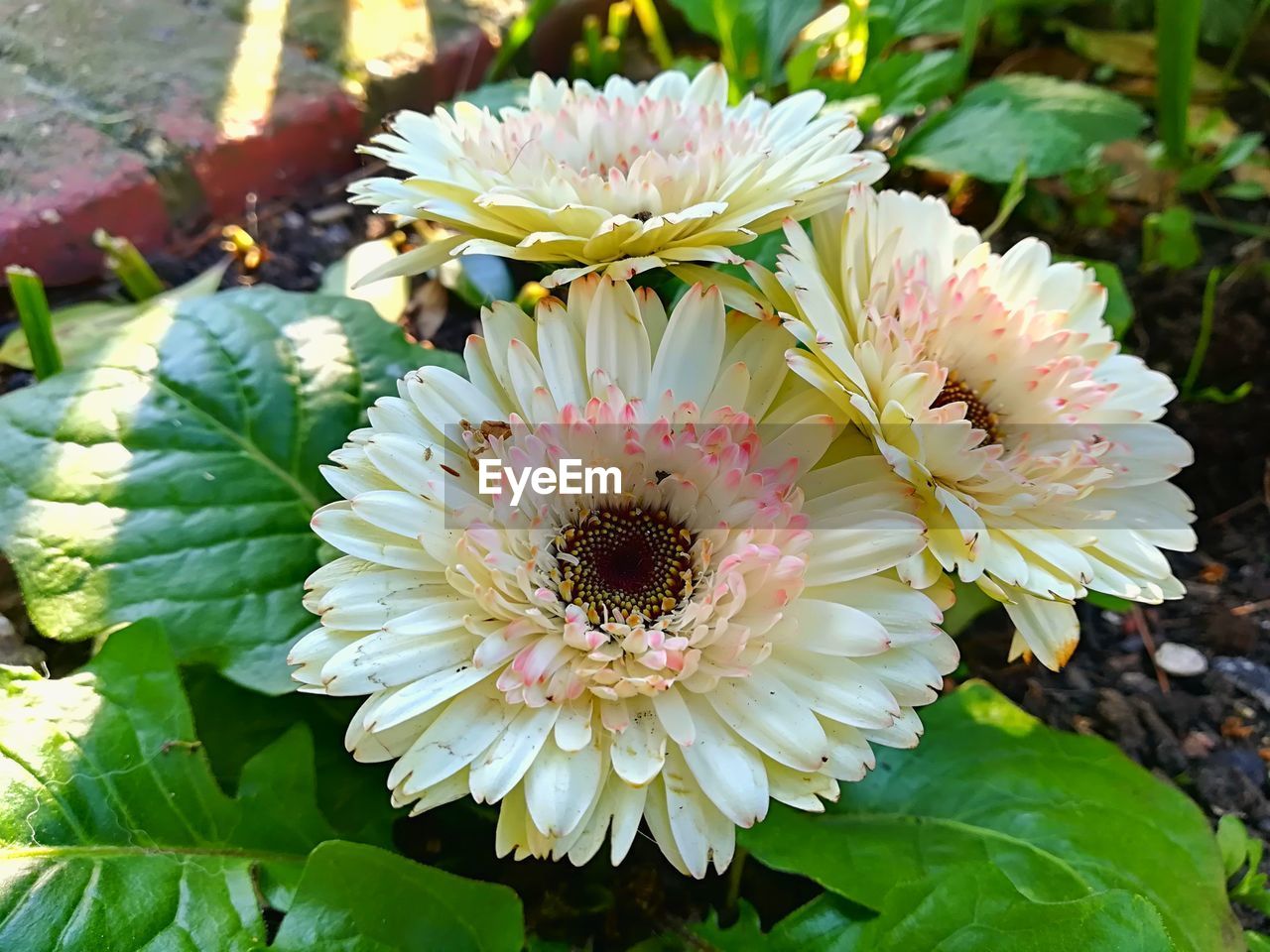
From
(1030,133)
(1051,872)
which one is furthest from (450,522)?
(1030,133)

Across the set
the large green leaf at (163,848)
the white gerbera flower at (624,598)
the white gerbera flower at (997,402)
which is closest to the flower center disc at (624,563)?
the white gerbera flower at (624,598)

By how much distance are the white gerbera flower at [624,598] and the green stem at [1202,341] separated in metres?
1.01

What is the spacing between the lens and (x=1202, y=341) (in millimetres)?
1444

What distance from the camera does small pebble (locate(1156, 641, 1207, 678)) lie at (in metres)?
1.25

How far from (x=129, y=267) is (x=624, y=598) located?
3.38 ft

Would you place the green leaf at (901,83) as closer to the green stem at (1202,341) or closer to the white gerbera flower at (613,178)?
the green stem at (1202,341)

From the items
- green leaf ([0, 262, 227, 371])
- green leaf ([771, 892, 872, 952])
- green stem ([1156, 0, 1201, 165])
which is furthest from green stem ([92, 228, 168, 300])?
green stem ([1156, 0, 1201, 165])

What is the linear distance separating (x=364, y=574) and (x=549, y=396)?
19 centimetres

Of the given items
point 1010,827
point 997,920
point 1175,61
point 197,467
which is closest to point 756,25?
point 1175,61

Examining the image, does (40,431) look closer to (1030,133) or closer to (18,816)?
(18,816)

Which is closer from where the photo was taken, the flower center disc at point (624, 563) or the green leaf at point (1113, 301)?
the flower center disc at point (624, 563)

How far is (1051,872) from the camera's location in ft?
2.91

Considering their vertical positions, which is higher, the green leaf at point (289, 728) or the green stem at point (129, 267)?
the green stem at point (129, 267)

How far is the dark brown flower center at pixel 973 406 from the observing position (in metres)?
0.84
